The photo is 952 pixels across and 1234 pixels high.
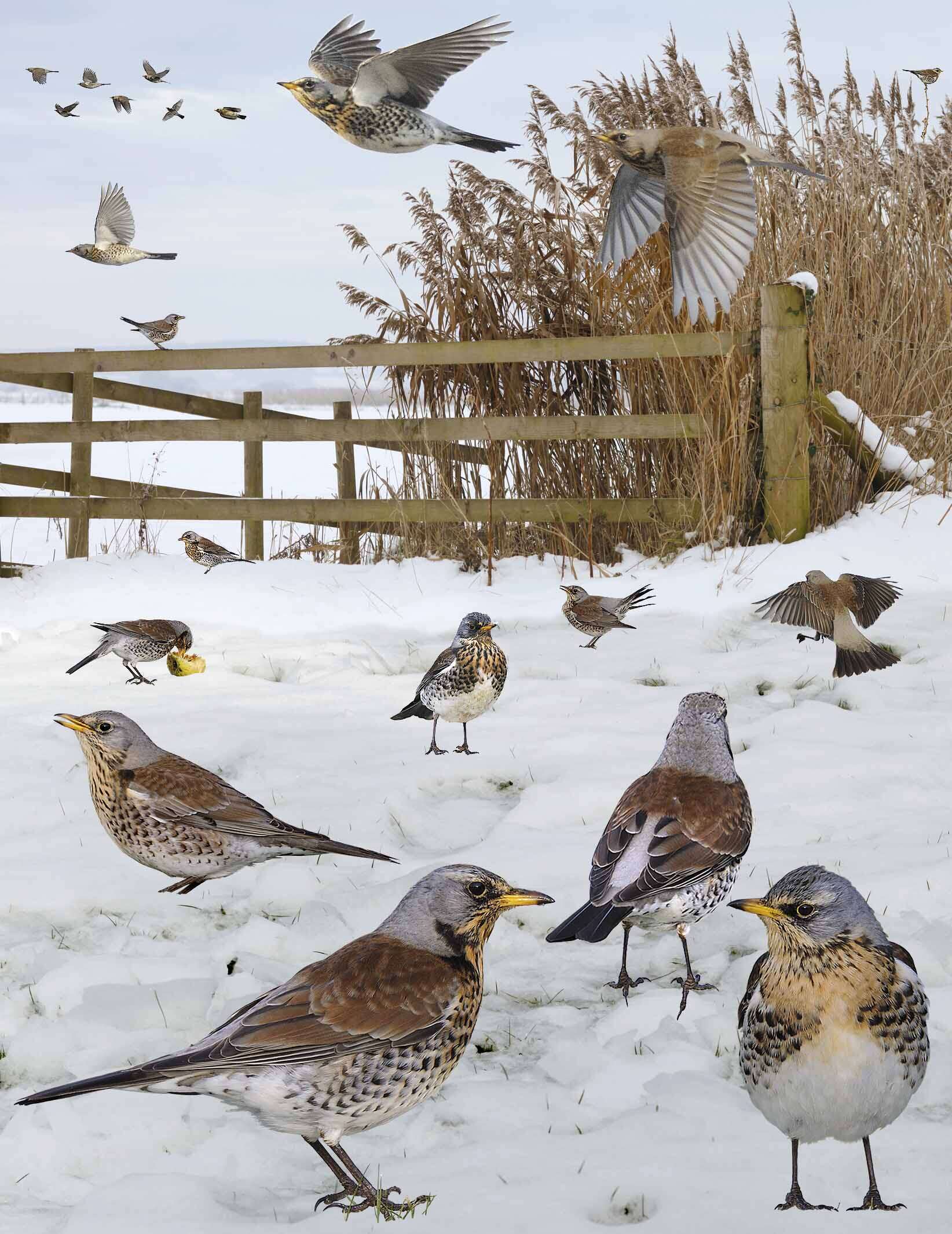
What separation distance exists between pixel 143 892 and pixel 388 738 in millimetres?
1412

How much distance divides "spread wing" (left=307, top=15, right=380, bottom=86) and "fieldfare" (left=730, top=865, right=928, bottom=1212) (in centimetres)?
244

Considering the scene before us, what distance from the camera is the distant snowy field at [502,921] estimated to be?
1.91m

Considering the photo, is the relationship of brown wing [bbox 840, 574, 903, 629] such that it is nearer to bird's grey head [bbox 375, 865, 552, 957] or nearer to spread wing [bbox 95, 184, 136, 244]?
bird's grey head [bbox 375, 865, 552, 957]

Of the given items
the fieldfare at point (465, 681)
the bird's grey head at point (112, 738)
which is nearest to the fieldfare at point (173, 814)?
the bird's grey head at point (112, 738)

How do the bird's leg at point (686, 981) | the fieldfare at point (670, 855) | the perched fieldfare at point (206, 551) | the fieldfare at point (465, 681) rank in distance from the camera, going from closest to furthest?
the fieldfare at point (670, 855)
the bird's leg at point (686, 981)
the fieldfare at point (465, 681)
the perched fieldfare at point (206, 551)

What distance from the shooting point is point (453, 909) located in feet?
6.61

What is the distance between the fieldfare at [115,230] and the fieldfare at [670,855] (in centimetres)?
566

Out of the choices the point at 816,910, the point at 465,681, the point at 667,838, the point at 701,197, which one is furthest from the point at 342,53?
the point at 816,910

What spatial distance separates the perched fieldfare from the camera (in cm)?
756

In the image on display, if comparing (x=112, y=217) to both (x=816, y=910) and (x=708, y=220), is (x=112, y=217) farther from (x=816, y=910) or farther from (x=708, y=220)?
(x=816, y=910)

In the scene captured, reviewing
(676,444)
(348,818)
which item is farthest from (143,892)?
(676,444)

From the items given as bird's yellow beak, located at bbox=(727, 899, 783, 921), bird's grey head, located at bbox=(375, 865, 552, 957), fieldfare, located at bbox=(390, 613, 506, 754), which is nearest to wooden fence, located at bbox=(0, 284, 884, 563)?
fieldfare, located at bbox=(390, 613, 506, 754)

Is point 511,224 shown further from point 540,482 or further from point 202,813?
point 202,813

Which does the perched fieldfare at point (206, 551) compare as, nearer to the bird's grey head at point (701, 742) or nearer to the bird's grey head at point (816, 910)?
the bird's grey head at point (701, 742)
